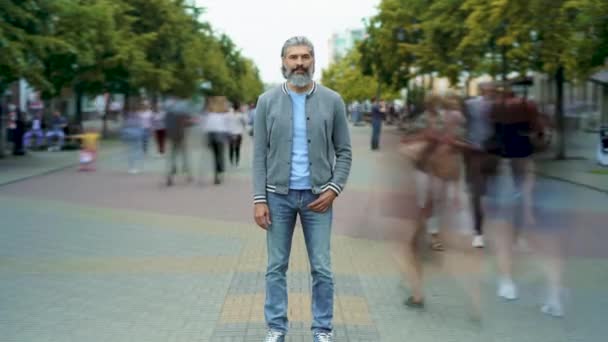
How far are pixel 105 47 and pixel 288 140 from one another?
3009 cm

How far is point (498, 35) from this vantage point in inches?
931

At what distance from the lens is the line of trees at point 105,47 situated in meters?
22.3

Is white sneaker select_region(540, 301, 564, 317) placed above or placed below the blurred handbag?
below

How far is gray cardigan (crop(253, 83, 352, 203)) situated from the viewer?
201 inches

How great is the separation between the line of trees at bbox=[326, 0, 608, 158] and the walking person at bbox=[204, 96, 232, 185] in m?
6.65

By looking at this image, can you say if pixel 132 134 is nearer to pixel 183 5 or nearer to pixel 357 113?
pixel 183 5

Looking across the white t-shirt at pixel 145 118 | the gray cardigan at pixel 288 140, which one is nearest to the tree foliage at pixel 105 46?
Answer: the white t-shirt at pixel 145 118

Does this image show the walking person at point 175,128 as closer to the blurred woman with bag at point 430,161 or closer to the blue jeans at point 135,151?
the blue jeans at point 135,151

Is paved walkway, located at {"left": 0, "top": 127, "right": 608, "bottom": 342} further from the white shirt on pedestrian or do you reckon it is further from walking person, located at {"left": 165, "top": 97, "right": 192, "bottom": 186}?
the white shirt on pedestrian

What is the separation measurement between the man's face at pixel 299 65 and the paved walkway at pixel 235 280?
5.96ft

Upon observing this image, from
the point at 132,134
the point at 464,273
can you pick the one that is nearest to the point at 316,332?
the point at 464,273

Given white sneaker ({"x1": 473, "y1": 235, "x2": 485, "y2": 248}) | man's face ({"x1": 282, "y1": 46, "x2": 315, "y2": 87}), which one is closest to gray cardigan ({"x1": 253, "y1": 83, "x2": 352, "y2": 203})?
man's face ({"x1": 282, "y1": 46, "x2": 315, "y2": 87})

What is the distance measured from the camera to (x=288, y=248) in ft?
17.4

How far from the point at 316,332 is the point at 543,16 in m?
15.0
